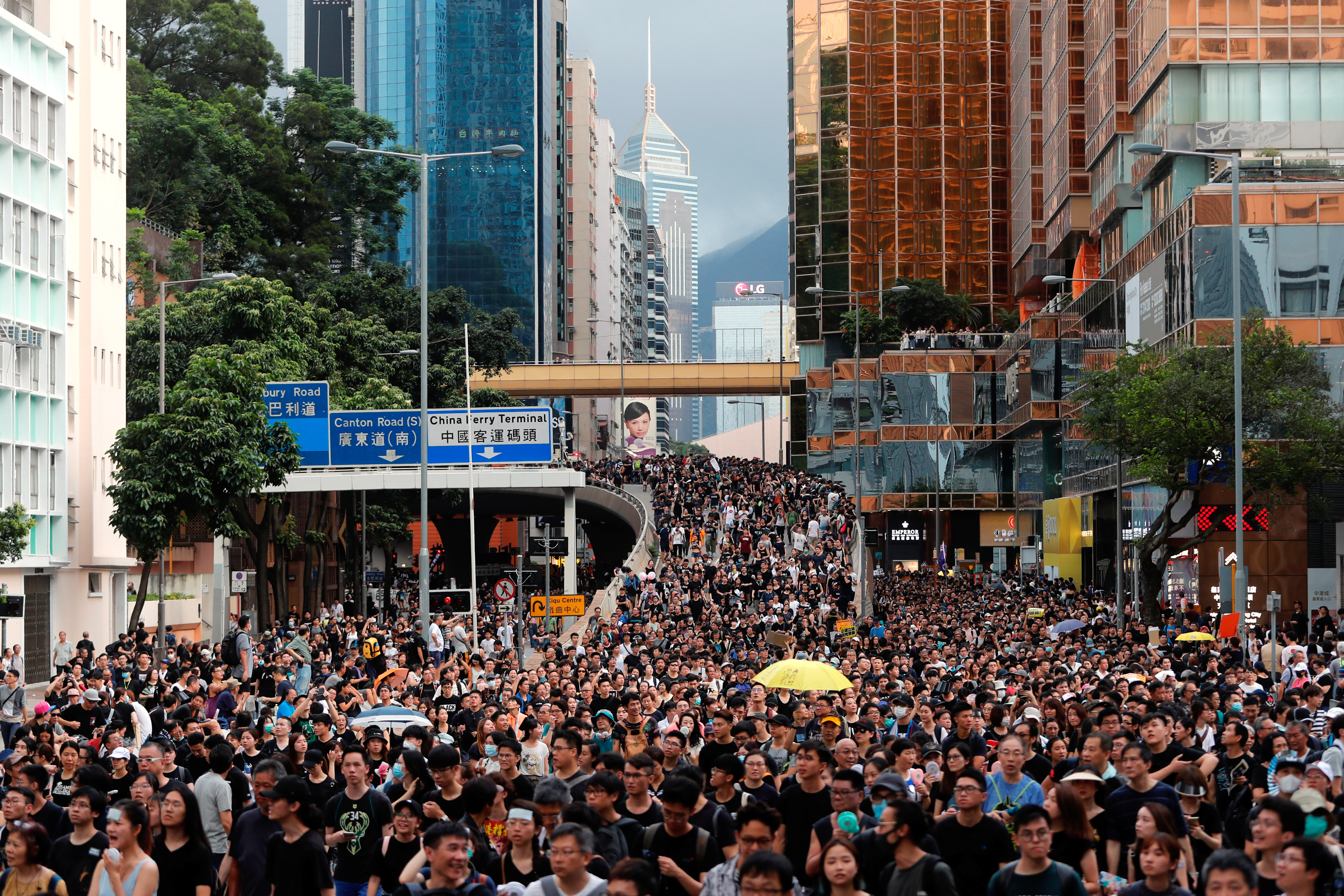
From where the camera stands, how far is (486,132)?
137250 mm

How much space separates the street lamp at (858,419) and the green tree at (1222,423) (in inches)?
390

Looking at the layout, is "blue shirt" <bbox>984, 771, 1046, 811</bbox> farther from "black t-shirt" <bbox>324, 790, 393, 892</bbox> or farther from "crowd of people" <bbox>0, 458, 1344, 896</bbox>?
"black t-shirt" <bbox>324, 790, 393, 892</bbox>

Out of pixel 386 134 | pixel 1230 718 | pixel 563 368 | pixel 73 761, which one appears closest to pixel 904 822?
pixel 1230 718

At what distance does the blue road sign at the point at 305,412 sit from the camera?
43906 mm

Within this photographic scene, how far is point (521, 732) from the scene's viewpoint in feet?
42.6

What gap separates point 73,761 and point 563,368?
86.4 m

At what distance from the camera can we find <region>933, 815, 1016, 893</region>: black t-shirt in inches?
324

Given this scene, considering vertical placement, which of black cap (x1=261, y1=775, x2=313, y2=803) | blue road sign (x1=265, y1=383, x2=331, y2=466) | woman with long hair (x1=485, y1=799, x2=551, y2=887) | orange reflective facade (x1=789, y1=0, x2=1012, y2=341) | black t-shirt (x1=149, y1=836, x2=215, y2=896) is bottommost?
black t-shirt (x1=149, y1=836, x2=215, y2=896)

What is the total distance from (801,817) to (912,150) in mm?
80667

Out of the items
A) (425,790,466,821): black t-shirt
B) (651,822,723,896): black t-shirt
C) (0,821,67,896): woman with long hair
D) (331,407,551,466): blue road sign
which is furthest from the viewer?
(331,407,551,466): blue road sign

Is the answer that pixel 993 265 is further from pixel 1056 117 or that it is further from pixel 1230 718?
pixel 1230 718

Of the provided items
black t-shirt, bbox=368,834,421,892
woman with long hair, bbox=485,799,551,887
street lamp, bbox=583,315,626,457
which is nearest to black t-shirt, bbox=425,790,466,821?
black t-shirt, bbox=368,834,421,892

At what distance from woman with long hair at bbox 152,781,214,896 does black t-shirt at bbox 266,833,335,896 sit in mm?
364

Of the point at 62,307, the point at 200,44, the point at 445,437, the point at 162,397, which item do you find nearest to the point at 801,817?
the point at 162,397
